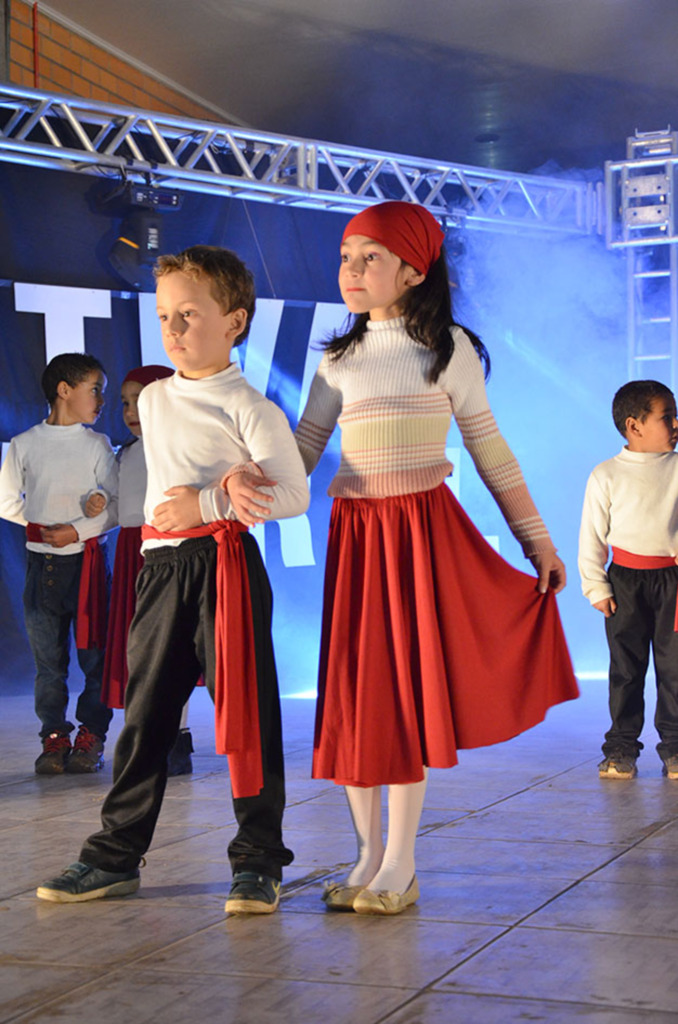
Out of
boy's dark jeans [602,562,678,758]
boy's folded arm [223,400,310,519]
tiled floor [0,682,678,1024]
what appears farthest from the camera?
boy's dark jeans [602,562,678,758]

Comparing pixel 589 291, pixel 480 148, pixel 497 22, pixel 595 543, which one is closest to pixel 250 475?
pixel 595 543

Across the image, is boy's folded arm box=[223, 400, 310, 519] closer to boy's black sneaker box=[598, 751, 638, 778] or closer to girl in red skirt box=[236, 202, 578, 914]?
girl in red skirt box=[236, 202, 578, 914]

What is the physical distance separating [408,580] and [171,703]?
557mm

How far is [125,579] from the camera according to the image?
429 cm

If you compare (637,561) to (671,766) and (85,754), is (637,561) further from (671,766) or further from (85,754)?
(85,754)

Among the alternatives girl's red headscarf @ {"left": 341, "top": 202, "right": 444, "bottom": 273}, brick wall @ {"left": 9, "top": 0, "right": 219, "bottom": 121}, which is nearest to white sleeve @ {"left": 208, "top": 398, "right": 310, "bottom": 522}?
girl's red headscarf @ {"left": 341, "top": 202, "right": 444, "bottom": 273}

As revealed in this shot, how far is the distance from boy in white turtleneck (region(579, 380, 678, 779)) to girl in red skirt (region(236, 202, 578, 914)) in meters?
1.66

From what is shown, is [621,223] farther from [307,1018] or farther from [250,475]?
[307,1018]

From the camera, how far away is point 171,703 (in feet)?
8.48

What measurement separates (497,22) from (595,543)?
14.0 feet

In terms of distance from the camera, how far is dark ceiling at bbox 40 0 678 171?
23.9ft

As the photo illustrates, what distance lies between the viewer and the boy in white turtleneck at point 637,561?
4.20 meters

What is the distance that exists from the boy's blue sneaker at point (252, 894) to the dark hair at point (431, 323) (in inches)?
42.2

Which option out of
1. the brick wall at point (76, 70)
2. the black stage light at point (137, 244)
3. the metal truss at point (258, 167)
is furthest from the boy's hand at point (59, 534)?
the brick wall at point (76, 70)
